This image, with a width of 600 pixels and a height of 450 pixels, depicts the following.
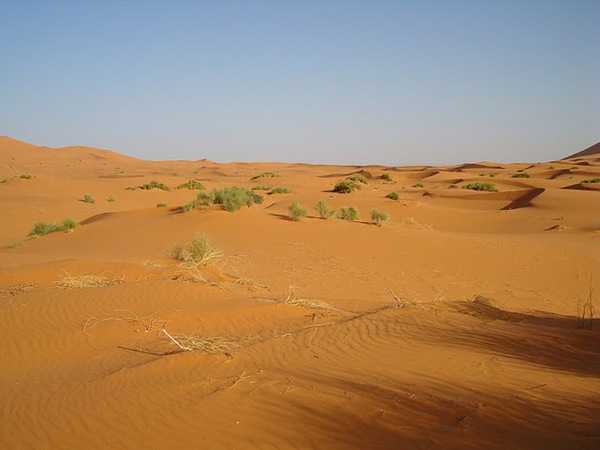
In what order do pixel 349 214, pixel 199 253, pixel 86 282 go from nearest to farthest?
1. pixel 86 282
2. pixel 199 253
3. pixel 349 214

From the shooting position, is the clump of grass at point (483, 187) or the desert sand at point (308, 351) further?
the clump of grass at point (483, 187)

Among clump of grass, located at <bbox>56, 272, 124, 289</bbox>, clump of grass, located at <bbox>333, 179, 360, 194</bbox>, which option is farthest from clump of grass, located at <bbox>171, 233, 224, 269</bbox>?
clump of grass, located at <bbox>333, 179, 360, 194</bbox>

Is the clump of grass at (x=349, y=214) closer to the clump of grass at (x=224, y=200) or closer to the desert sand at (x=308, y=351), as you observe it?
the clump of grass at (x=224, y=200)

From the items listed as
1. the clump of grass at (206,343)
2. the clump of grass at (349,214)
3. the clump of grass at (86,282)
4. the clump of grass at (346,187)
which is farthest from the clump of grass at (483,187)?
the clump of grass at (206,343)

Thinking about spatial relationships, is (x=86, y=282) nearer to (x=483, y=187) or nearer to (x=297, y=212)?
(x=297, y=212)

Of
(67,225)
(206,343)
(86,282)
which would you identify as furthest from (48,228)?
(206,343)

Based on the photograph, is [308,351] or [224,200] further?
[224,200]

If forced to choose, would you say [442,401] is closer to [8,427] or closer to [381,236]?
[8,427]

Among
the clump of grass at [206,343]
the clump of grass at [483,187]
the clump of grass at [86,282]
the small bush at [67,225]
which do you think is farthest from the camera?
the clump of grass at [483,187]

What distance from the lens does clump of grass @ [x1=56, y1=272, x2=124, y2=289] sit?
896 cm

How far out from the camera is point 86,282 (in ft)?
30.2

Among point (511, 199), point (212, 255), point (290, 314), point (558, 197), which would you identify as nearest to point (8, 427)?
point (290, 314)

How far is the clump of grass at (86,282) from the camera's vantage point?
8961 millimetres

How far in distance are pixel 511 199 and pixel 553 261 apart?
66.3ft
